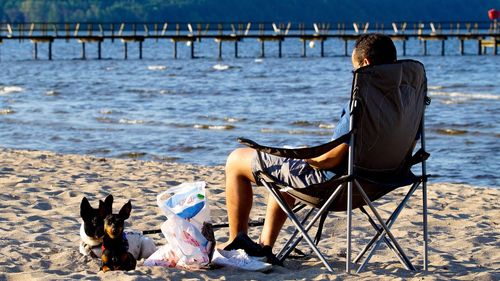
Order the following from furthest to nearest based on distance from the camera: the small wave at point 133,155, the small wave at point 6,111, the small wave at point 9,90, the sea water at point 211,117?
the small wave at point 9,90
the small wave at point 6,111
the sea water at point 211,117
the small wave at point 133,155

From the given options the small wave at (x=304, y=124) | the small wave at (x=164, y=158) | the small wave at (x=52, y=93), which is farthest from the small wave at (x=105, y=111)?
the small wave at (x=164, y=158)

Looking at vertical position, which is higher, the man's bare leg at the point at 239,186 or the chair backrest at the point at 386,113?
the chair backrest at the point at 386,113

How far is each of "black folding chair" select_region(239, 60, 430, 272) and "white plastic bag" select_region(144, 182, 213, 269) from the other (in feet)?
1.02

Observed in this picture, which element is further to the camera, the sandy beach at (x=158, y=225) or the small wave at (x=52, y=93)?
the small wave at (x=52, y=93)

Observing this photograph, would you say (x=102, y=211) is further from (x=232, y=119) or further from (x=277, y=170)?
(x=232, y=119)

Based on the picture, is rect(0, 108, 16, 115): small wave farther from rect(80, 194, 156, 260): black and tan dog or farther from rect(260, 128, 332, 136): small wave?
rect(80, 194, 156, 260): black and tan dog

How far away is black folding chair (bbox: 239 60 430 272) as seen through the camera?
14.1 ft

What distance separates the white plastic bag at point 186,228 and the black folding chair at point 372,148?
0.31 m

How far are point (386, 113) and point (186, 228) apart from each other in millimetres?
1019

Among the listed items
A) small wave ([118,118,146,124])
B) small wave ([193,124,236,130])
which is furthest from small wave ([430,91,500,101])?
small wave ([118,118,146,124])

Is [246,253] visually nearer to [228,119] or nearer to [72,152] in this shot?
[72,152]

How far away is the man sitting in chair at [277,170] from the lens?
439 centimetres

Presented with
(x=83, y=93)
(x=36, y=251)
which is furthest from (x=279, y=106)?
(x=36, y=251)

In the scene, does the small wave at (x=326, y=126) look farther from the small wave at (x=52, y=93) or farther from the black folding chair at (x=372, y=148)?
the black folding chair at (x=372, y=148)
